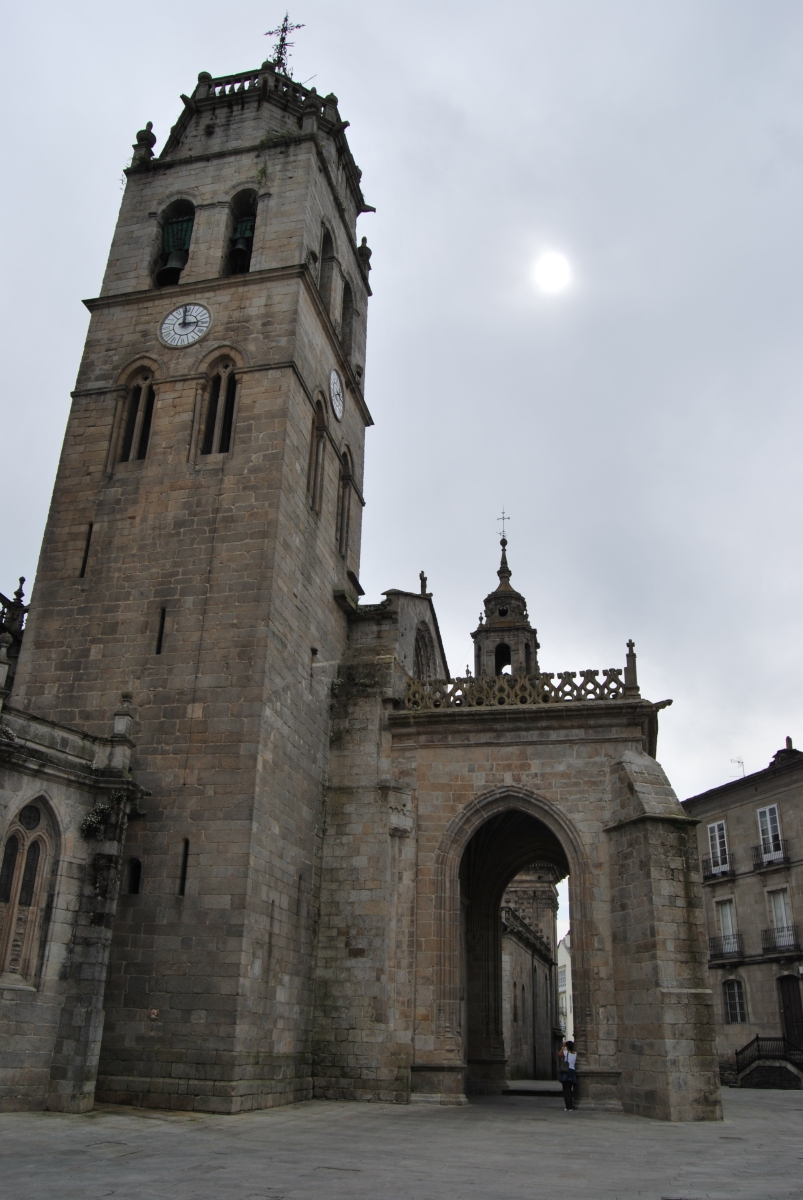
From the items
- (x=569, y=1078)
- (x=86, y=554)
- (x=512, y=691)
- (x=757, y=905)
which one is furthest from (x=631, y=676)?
(x=757, y=905)

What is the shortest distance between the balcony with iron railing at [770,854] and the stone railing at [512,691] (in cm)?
1614

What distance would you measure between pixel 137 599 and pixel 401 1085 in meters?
9.58

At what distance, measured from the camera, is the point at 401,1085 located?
1587cm

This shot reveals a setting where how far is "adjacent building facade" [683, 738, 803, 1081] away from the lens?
29.3 m

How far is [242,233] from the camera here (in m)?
20.8

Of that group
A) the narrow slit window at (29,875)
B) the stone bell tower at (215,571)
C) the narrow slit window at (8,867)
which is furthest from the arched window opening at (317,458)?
the narrow slit window at (8,867)

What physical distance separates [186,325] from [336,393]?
12.4 ft

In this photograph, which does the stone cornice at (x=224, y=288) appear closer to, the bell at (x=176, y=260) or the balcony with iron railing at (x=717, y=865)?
the bell at (x=176, y=260)

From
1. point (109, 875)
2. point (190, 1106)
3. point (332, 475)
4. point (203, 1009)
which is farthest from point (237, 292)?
point (190, 1106)

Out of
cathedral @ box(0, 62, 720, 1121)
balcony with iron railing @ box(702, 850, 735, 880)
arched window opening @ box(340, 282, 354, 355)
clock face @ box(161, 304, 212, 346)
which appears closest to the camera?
cathedral @ box(0, 62, 720, 1121)

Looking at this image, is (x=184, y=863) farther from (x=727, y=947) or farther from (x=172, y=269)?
(x=727, y=947)

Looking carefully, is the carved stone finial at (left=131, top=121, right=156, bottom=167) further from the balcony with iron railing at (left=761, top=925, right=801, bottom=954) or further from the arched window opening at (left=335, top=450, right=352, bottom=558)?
the balcony with iron railing at (left=761, top=925, right=801, bottom=954)

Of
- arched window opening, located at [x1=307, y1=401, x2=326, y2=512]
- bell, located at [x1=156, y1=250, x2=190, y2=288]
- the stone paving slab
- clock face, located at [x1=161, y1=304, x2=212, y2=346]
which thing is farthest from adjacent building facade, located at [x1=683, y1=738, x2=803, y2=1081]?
bell, located at [x1=156, y1=250, x2=190, y2=288]

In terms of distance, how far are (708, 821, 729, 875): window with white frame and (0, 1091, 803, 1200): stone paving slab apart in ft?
64.7
